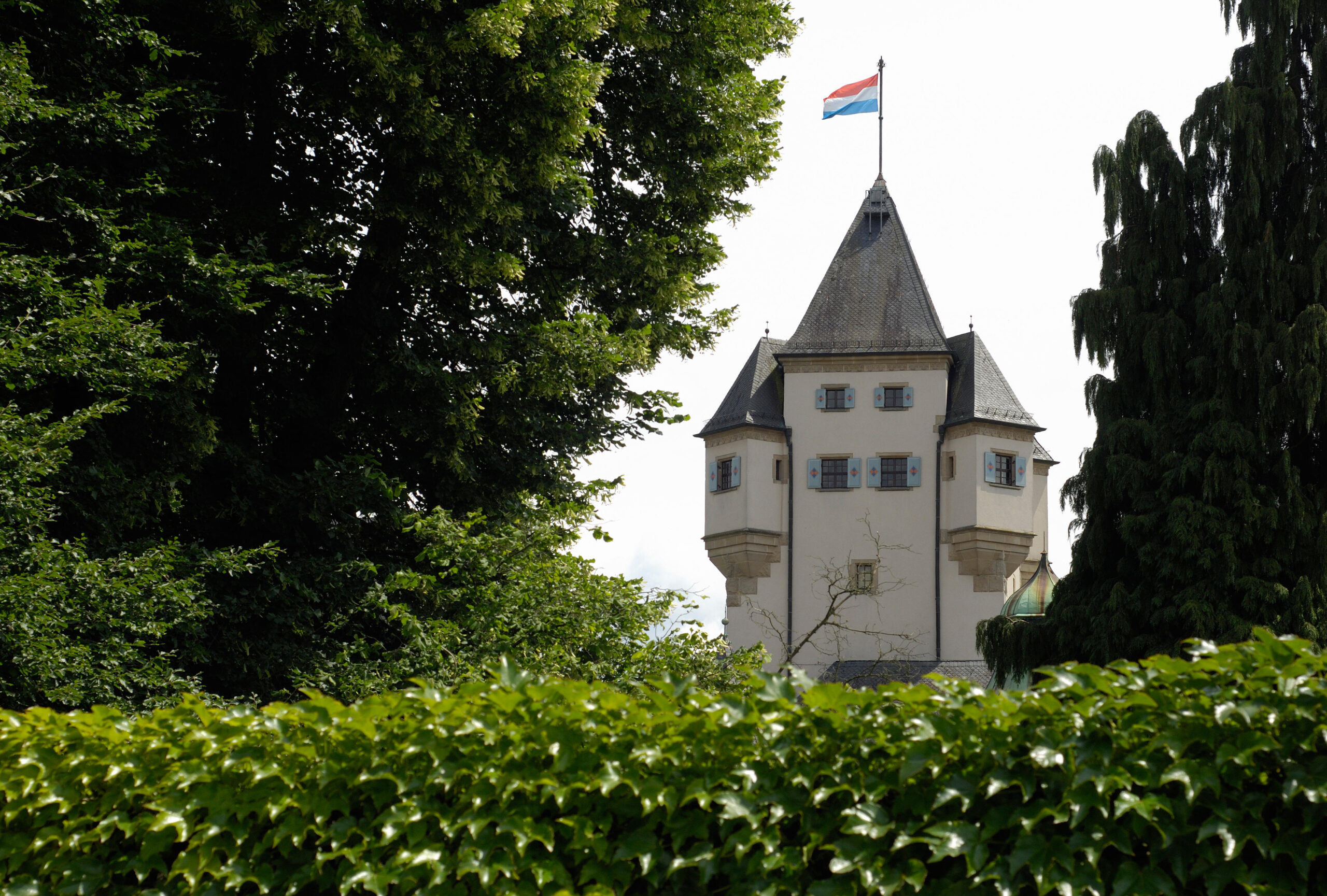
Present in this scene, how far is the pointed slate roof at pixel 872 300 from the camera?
144 ft

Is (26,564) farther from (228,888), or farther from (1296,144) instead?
(1296,144)

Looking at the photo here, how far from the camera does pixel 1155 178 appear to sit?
2027 centimetres

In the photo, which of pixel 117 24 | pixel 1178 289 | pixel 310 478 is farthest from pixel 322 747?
pixel 1178 289

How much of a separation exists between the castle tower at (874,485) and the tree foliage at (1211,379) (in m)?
20.3

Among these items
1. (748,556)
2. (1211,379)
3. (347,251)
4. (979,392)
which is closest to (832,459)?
(748,556)

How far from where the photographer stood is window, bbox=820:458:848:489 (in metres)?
42.6

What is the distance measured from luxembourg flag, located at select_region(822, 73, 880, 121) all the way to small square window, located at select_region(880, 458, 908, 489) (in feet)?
42.1

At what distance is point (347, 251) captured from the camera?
12.7 meters

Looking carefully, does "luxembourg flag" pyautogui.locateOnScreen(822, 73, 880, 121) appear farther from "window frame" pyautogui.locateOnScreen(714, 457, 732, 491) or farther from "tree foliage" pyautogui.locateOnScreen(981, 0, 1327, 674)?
"tree foliage" pyautogui.locateOnScreen(981, 0, 1327, 674)

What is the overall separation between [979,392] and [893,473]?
4109 mm

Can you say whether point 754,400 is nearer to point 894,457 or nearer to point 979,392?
point 894,457

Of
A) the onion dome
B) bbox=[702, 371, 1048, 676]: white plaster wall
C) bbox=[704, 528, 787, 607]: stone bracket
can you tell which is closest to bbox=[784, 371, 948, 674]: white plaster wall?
bbox=[702, 371, 1048, 676]: white plaster wall

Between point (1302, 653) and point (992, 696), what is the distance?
89 centimetres

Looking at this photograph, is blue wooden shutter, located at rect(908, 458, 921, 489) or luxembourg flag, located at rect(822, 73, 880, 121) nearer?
blue wooden shutter, located at rect(908, 458, 921, 489)
